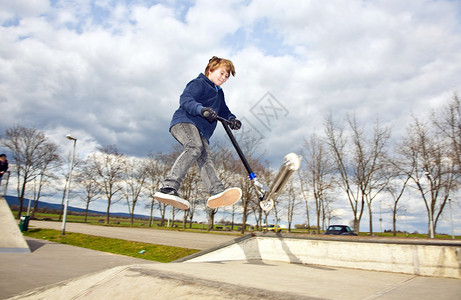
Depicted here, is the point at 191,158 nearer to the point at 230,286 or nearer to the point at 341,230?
the point at 230,286

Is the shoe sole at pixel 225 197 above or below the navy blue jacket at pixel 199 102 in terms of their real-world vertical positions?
below

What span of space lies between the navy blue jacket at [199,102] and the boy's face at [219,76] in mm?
74

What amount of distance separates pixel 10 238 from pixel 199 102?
11.6 meters

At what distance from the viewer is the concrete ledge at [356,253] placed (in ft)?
14.3

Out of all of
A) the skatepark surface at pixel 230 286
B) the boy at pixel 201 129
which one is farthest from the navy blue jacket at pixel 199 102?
the skatepark surface at pixel 230 286

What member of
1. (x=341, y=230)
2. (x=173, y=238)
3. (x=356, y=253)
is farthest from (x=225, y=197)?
(x=341, y=230)

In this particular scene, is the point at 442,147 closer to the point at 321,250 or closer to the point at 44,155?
the point at 321,250

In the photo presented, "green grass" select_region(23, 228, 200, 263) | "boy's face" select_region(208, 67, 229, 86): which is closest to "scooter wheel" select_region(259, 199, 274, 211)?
"boy's face" select_region(208, 67, 229, 86)

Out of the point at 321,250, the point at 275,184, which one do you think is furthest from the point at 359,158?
the point at 275,184

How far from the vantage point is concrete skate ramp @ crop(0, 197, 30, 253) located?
35.9 feet

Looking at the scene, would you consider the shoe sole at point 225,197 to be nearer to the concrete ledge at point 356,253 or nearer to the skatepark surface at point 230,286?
the skatepark surface at point 230,286

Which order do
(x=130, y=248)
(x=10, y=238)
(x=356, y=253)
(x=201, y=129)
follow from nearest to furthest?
(x=201, y=129), (x=356, y=253), (x=10, y=238), (x=130, y=248)

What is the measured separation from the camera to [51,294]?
3998 mm

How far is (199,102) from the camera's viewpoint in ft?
13.6
